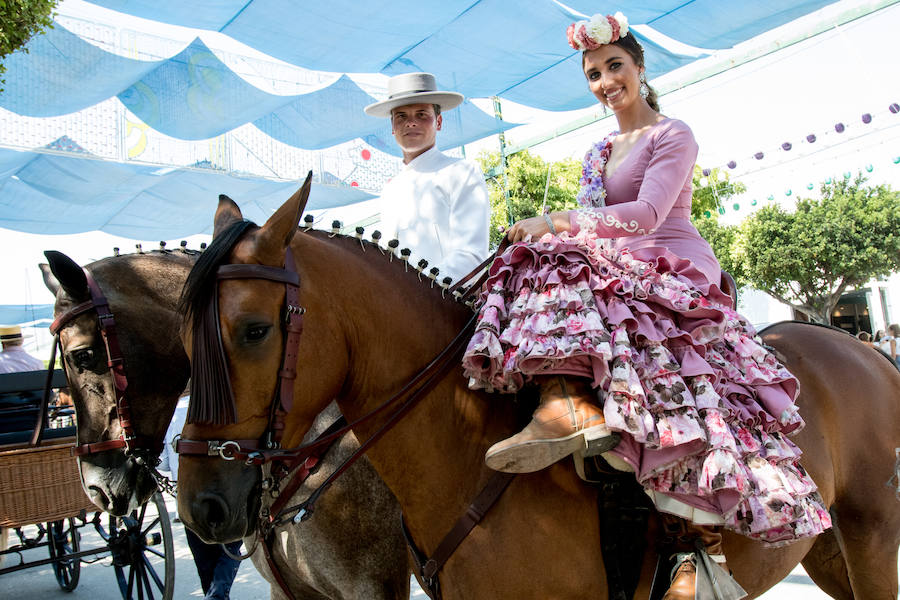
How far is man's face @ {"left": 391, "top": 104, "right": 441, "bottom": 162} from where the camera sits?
329 cm

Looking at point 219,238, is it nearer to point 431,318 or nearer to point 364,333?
point 364,333

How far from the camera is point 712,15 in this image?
23.2 ft

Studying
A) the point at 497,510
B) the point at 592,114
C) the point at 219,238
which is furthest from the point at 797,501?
the point at 592,114

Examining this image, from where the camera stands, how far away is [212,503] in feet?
5.19

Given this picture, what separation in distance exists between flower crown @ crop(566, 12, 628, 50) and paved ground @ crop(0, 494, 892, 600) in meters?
4.08

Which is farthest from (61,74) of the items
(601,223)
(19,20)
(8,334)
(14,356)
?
(601,223)

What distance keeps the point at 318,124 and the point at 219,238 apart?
7248 millimetres

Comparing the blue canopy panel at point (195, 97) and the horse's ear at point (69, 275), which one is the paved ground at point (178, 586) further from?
the blue canopy panel at point (195, 97)

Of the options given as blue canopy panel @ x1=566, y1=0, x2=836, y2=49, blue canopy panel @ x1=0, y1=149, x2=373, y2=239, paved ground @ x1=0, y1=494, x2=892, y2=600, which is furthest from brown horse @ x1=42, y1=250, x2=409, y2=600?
blue canopy panel @ x1=566, y1=0, x2=836, y2=49

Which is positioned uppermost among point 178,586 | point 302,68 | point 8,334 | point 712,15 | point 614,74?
point 302,68

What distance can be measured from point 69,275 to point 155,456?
0.85 metres

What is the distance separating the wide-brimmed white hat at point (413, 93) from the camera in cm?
317

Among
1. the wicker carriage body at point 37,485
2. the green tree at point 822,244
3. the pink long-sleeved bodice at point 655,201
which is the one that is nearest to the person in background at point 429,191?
the pink long-sleeved bodice at point 655,201

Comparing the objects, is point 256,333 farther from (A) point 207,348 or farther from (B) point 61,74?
(B) point 61,74
